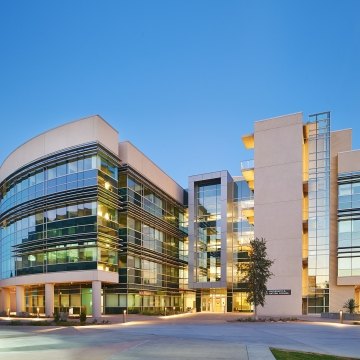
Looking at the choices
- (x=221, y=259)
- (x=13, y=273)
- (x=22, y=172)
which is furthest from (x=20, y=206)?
(x=221, y=259)

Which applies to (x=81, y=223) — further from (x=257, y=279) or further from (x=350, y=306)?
(x=350, y=306)

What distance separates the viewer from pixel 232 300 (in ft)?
190

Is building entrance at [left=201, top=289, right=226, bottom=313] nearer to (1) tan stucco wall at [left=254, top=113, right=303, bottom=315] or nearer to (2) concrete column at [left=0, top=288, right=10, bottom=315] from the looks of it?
(1) tan stucco wall at [left=254, top=113, right=303, bottom=315]

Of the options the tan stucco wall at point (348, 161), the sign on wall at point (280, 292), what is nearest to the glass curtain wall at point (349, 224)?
the tan stucco wall at point (348, 161)

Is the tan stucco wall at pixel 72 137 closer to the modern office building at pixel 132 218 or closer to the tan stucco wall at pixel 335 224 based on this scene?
the modern office building at pixel 132 218

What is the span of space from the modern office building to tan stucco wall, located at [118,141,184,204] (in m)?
0.24

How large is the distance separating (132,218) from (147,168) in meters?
7.33

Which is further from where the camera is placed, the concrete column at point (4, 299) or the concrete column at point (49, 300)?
the concrete column at point (4, 299)

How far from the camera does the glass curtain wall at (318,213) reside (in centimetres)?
4525

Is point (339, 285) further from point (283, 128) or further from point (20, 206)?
point (20, 206)

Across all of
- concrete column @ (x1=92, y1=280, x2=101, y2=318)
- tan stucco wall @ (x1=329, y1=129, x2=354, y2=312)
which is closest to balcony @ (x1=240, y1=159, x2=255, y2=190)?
tan stucco wall @ (x1=329, y1=129, x2=354, y2=312)

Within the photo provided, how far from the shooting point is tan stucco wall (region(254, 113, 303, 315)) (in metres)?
46.0

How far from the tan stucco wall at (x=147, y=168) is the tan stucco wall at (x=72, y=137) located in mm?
1931

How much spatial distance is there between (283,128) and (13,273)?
3559 cm
